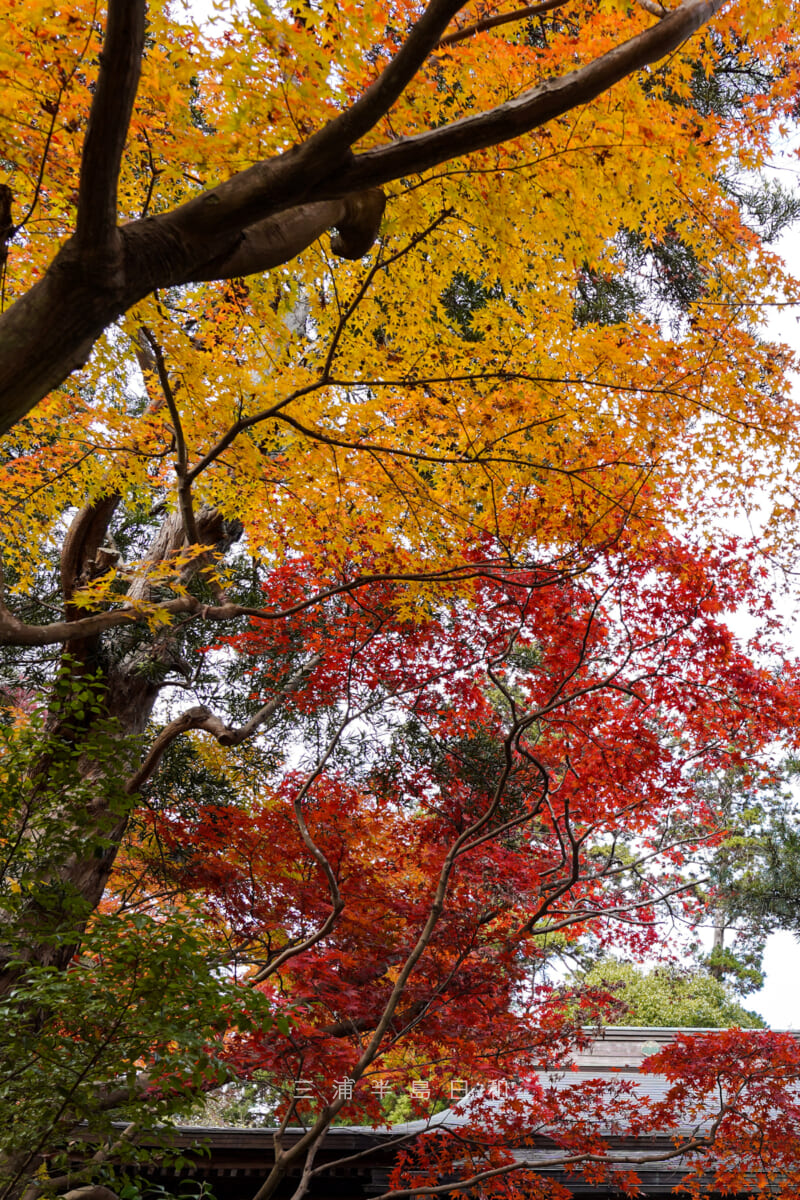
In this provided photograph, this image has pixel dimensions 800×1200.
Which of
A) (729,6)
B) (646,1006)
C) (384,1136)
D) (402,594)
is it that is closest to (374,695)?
(402,594)

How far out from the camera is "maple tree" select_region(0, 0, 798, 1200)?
10.2 feet

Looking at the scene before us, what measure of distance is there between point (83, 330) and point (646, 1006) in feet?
61.5

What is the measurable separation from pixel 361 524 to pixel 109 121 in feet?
14.8

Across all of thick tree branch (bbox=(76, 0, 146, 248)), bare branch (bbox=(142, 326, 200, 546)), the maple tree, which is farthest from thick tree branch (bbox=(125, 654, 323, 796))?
thick tree branch (bbox=(76, 0, 146, 248))

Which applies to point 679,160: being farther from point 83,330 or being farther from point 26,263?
point 26,263

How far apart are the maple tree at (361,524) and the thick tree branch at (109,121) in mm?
10

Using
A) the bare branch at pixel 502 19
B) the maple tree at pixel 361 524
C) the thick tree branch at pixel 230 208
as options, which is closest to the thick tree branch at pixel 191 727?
the maple tree at pixel 361 524

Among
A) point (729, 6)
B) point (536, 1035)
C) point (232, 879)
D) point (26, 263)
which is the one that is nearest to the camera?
point (729, 6)

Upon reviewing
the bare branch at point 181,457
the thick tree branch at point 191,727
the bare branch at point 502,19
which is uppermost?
the bare branch at point 502,19

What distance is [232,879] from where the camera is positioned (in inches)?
270

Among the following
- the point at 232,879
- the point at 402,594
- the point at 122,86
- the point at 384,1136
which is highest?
the point at 402,594

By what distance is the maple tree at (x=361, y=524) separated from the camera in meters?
3.10

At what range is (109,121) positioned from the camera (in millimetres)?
2295

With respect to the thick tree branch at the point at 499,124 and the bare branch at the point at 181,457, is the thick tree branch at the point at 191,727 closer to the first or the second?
the bare branch at the point at 181,457
